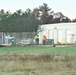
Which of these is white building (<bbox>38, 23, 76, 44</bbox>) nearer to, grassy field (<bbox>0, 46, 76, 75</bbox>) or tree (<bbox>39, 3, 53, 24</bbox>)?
tree (<bbox>39, 3, 53, 24</bbox>)

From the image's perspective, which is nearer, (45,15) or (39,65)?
(39,65)

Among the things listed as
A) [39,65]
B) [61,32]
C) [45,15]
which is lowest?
[39,65]

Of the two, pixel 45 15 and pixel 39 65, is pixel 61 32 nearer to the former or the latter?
pixel 45 15

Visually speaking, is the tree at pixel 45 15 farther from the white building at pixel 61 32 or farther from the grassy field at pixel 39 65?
the grassy field at pixel 39 65

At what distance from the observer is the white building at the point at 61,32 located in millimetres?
73925

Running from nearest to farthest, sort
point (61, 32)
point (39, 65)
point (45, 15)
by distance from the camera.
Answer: point (39, 65)
point (61, 32)
point (45, 15)

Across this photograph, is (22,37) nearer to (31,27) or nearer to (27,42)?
(27,42)

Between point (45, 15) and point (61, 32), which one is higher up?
point (45, 15)

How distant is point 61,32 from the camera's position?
78.2m

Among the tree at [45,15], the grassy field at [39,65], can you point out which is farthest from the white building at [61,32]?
the grassy field at [39,65]

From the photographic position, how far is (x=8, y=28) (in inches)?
3059

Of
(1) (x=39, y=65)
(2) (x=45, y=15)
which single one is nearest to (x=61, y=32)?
(2) (x=45, y=15)

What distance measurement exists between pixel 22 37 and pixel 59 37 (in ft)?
34.5

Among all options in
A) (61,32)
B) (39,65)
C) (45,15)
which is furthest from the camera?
(45,15)
